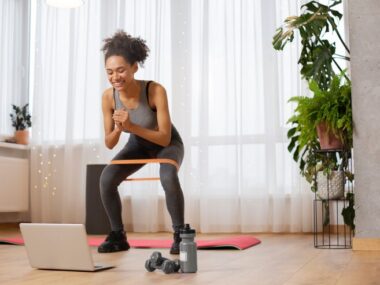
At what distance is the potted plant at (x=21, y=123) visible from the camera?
5309mm

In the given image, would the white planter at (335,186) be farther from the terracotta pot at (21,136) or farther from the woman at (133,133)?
the terracotta pot at (21,136)

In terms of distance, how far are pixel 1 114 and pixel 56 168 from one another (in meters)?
0.71

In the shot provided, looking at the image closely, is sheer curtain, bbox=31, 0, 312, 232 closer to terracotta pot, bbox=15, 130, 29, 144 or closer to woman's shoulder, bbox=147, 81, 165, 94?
terracotta pot, bbox=15, 130, 29, 144

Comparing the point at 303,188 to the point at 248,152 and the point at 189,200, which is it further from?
the point at 189,200

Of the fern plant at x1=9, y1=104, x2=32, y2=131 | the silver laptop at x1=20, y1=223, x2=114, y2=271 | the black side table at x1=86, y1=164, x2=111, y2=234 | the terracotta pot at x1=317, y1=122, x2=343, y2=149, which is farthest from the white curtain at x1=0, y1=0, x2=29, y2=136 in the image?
the silver laptop at x1=20, y1=223, x2=114, y2=271

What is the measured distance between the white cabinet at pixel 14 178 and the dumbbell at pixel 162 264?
3.24 m

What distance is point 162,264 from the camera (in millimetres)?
2068

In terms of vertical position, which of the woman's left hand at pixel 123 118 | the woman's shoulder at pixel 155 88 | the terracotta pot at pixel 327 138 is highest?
the woman's shoulder at pixel 155 88

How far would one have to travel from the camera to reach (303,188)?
4.43 m

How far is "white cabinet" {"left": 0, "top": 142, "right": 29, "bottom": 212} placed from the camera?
5062 millimetres

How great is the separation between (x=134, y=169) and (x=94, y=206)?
1.73 meters

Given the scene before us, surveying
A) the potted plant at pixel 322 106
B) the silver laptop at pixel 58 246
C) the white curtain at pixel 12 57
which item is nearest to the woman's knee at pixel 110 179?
the silver laptop at pixel 58 246

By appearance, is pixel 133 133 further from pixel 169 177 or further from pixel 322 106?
pixel 322 106

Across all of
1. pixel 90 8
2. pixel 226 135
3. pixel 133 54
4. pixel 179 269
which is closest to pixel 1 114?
pixel 90 8
